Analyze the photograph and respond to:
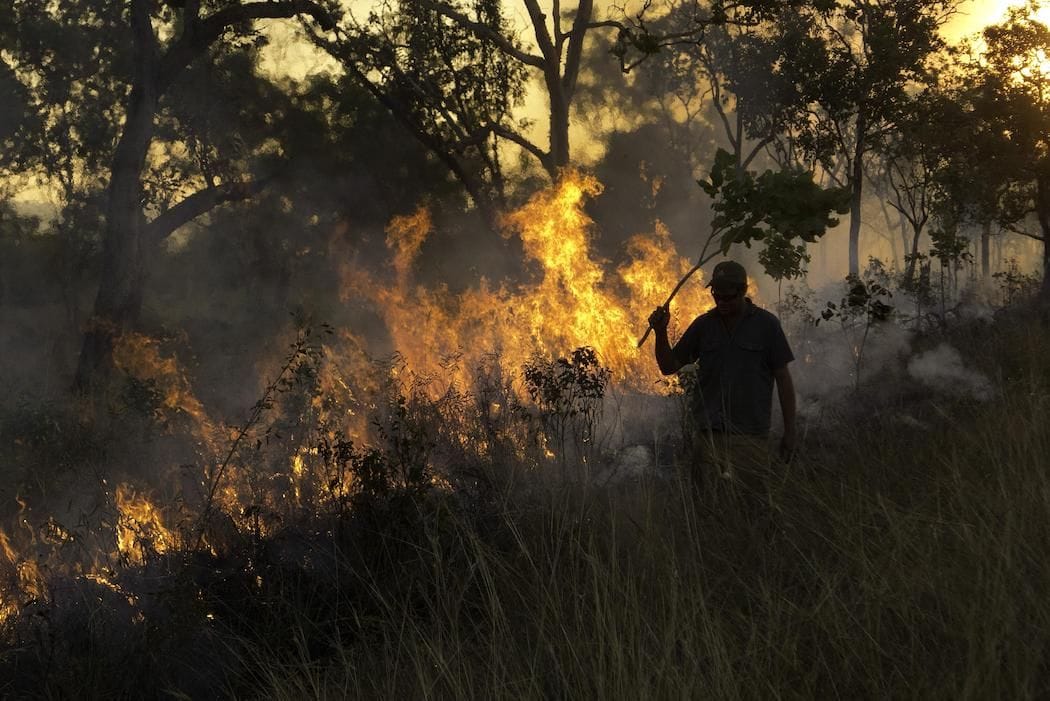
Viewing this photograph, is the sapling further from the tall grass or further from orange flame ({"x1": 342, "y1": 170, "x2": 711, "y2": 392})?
orange flame ({"x1": 342, "y1": 170, "x2": 711, "y2": 392})

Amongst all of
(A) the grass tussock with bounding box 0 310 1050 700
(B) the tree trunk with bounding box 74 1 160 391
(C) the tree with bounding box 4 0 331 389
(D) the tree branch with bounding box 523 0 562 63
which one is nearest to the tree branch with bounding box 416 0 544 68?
(D) the tree branch with bounding box 523 0 562 63

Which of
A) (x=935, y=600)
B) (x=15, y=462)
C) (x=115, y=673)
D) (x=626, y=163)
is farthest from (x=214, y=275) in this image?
(x=935, y=600)

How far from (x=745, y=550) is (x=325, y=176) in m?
20.2

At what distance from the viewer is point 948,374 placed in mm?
8922

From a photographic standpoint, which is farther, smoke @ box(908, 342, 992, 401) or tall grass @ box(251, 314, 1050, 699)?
smoke @ box(908, 342, 992, 401)

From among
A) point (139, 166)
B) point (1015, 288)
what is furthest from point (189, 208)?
point (1015, 288)

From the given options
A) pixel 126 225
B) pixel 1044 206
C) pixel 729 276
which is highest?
pixel 1044 206

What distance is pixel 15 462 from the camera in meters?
9.48

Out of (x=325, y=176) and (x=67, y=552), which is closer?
(x=67, y=552)

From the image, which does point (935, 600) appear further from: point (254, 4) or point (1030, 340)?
point (254, 4)

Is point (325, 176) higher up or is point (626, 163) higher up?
point (626, 163)

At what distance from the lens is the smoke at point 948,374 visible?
7680 mm

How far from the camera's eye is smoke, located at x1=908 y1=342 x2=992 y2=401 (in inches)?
302

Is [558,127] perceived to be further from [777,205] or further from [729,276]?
[777,205]
